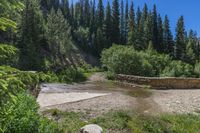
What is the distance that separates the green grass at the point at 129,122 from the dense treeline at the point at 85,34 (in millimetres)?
27804

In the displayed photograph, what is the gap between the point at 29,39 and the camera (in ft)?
132

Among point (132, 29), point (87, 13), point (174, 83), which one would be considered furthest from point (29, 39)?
point (87, 13)

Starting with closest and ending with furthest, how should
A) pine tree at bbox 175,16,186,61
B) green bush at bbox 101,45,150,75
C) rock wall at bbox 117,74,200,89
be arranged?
rock wall at bbox 117,74,200,89 < green bush at bbox 101,45,150,75 < pine tree at bbox 175,16,186,61

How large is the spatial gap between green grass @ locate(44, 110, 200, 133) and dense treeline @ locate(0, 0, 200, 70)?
27.8 meters

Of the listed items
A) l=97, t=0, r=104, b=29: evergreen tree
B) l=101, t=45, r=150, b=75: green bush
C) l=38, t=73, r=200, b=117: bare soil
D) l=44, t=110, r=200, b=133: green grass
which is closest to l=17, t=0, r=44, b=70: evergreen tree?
l=101, t=45, r=150, b=75: green bush

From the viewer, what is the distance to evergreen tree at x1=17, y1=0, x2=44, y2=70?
3816 cm

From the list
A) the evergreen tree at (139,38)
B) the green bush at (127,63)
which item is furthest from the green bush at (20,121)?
the evergreen tree at (139,38)

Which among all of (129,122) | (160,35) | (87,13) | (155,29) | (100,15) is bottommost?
(129,122)

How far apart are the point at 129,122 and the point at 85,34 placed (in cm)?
5965

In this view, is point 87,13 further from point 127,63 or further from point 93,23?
point 127,63

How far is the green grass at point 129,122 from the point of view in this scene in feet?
32.8

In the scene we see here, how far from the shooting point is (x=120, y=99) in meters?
14.4

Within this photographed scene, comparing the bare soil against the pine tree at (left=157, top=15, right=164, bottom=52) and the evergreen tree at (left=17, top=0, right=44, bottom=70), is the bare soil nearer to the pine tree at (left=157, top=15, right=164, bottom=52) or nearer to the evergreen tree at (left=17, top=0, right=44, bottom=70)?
the evergreen tree at (left=17, top=0, right=44, bottom=70)

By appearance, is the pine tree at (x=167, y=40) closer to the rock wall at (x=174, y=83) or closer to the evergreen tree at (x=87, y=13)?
the evergreen tree at (x=87, y=13)
